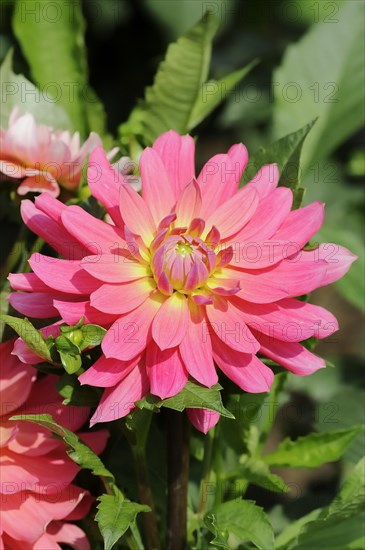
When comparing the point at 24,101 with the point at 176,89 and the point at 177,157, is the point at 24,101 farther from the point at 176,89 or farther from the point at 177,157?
the point at 177,157

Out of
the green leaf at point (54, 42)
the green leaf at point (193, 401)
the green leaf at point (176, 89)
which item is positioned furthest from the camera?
the green leaf at point (54, 42)

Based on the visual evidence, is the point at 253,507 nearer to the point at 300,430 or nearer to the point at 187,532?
the point at 187,532

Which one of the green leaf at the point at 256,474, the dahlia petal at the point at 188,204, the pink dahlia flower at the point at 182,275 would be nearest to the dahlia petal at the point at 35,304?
the pink dahlia flower at the point at 182,275

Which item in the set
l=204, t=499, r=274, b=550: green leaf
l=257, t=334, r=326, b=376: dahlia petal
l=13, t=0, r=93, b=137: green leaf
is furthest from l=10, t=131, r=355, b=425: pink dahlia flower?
l=13, t=0, r=93, b=137: green leaf

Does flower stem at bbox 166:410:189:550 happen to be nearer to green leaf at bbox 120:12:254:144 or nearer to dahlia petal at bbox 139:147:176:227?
dahlia petal at bbox 139:147:176:227

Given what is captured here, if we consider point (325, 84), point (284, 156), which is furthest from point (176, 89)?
point (325, 84)

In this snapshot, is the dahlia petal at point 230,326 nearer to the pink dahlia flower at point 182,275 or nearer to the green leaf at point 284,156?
the pink dahlia flower at point 182,275
